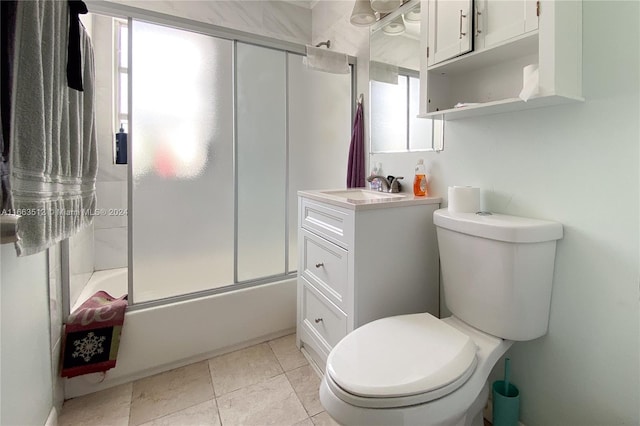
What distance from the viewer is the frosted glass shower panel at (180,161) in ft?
5.10

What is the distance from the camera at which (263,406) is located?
1.42m

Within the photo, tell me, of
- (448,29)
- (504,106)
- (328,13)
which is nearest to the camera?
(504,106)

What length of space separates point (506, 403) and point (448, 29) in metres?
1.46

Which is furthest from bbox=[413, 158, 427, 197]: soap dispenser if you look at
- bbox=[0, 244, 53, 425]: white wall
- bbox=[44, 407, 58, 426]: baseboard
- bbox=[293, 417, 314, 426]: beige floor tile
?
bbox=[44, 407, 58, 426]: baseboard

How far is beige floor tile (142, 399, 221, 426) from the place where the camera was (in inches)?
52.2

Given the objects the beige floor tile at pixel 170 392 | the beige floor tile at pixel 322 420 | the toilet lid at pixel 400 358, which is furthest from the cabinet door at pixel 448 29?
the beige floor tile at pixel 170 392

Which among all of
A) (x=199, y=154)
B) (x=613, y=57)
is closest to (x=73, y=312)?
(x=199, y=154)

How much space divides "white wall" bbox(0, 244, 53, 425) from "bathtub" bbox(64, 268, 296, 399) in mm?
315

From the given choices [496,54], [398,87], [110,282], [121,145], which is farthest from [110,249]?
[496,54]

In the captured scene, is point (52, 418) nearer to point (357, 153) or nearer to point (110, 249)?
point (110, 249)

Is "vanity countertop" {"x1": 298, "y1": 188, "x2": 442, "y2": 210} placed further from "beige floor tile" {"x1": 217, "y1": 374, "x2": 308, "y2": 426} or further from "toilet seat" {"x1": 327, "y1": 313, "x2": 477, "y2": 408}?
"beige floor tile" {"x1": 217, "y1": 374, "x2": 308, "y2": 426}

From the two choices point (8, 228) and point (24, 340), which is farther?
point (24, 340)

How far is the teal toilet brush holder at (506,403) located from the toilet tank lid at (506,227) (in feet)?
1.82

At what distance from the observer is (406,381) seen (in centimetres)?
84
